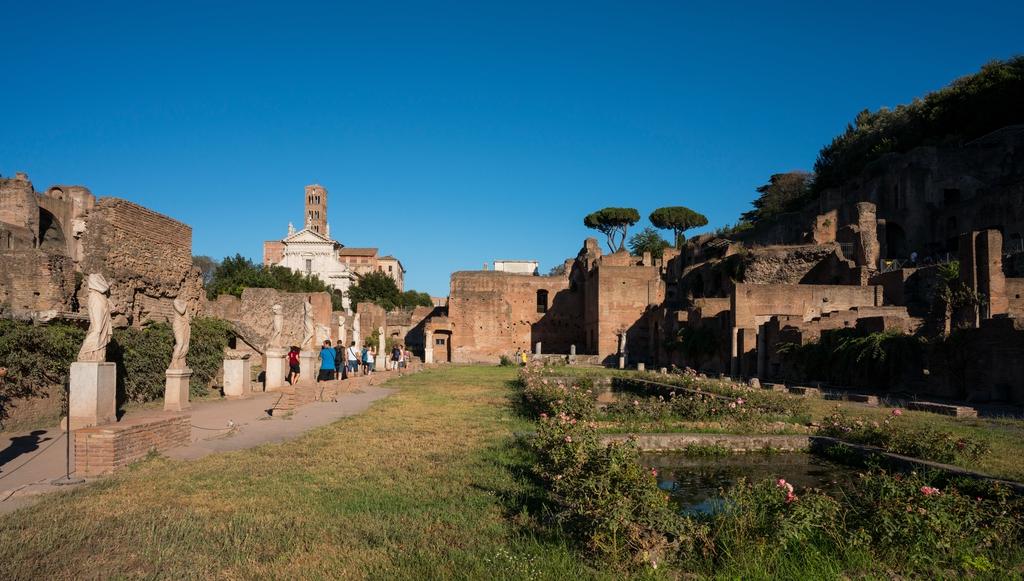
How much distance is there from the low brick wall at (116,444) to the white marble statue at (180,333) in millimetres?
4576

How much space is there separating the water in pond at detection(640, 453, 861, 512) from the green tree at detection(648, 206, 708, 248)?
6301 centimetres

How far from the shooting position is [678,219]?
69438mm

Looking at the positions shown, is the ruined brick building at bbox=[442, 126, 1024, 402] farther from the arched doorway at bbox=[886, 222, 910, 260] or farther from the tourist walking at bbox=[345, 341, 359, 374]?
the tourist walking at bbox=[345, 341, 359, 374]

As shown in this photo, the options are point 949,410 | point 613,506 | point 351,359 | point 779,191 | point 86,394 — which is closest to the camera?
point 613,506

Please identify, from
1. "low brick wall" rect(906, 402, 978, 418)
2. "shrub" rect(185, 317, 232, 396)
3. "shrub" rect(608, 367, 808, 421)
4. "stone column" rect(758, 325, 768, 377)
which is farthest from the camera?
"stone column" rect(758, 325, 768, 377)

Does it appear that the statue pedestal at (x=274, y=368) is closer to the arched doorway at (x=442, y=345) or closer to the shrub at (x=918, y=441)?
the shrub at (x=918, y=441)

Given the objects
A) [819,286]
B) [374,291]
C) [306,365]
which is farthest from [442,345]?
[374,291]

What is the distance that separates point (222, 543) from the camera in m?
4.17

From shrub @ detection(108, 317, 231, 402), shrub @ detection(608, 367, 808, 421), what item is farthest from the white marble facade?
shrub @ detection(608, 367, 808, 421)

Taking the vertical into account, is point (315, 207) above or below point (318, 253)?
above

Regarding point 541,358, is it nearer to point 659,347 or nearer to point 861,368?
point 659,347

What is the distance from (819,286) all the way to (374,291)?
2095 inches

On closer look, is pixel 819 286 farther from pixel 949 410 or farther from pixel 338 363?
pixel 338 363

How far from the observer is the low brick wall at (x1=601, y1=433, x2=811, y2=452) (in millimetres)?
8766
